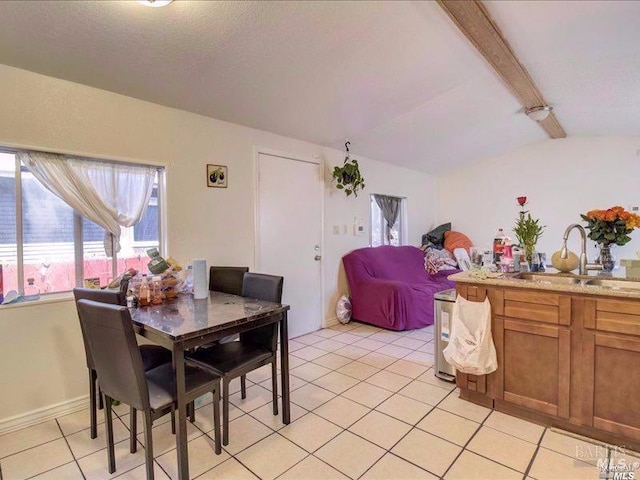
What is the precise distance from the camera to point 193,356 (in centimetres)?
209

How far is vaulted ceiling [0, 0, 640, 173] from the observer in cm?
187

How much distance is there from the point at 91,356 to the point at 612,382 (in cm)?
276

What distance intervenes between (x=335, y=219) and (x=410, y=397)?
2317 millimetres

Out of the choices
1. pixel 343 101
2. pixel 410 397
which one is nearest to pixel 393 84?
pixel 343 101

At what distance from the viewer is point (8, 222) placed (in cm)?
216

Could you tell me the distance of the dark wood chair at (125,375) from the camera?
1.46m

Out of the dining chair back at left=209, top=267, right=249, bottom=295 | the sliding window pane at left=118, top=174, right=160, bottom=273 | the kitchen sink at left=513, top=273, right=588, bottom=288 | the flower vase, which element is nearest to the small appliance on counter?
the kitchen sink at left=513, top=273, right=588, bottom=288

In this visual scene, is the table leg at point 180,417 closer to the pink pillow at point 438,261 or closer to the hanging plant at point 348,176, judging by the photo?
the hanging plant at point 348,176

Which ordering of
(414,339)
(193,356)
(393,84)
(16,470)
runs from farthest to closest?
(414,339) → (393,84) → (193,356) → (16,470)

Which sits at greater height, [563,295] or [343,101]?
[343,101]

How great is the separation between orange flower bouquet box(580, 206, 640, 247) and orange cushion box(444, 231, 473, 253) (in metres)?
3.18

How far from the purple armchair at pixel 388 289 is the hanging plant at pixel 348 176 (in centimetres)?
80

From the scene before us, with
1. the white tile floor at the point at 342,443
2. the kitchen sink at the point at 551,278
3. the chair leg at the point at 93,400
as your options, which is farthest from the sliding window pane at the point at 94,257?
the kitchen sink at the point at 551,278

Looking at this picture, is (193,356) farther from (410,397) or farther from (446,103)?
(446,103)
